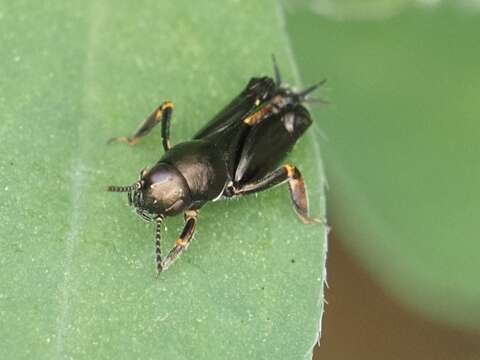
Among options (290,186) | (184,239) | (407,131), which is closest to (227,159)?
(290,186)

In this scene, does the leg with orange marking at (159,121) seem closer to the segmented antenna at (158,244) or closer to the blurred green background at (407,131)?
the segmented antenna at (158,244)

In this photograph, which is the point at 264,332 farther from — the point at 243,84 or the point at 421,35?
the point at 421,35

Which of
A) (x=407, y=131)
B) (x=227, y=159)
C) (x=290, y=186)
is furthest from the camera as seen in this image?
(x=407, y=131)

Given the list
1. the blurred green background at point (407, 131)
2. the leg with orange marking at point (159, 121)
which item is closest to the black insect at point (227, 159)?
the leg with orange marking at point (159, 121)

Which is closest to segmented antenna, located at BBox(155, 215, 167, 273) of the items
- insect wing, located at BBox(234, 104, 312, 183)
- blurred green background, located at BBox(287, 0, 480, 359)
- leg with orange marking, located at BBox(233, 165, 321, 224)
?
leg with orange marking, located at BBox(233, 165, 321, 224)

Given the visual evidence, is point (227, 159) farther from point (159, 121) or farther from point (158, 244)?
point (158, 244)

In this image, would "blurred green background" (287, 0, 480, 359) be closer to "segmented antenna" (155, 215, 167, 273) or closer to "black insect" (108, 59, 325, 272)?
"black insect" (108, 59, 325, 272)

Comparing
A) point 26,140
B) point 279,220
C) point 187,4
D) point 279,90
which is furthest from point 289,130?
point 26,140

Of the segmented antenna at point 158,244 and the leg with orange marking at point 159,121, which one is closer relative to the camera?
the segmented antenna at point 158,244
